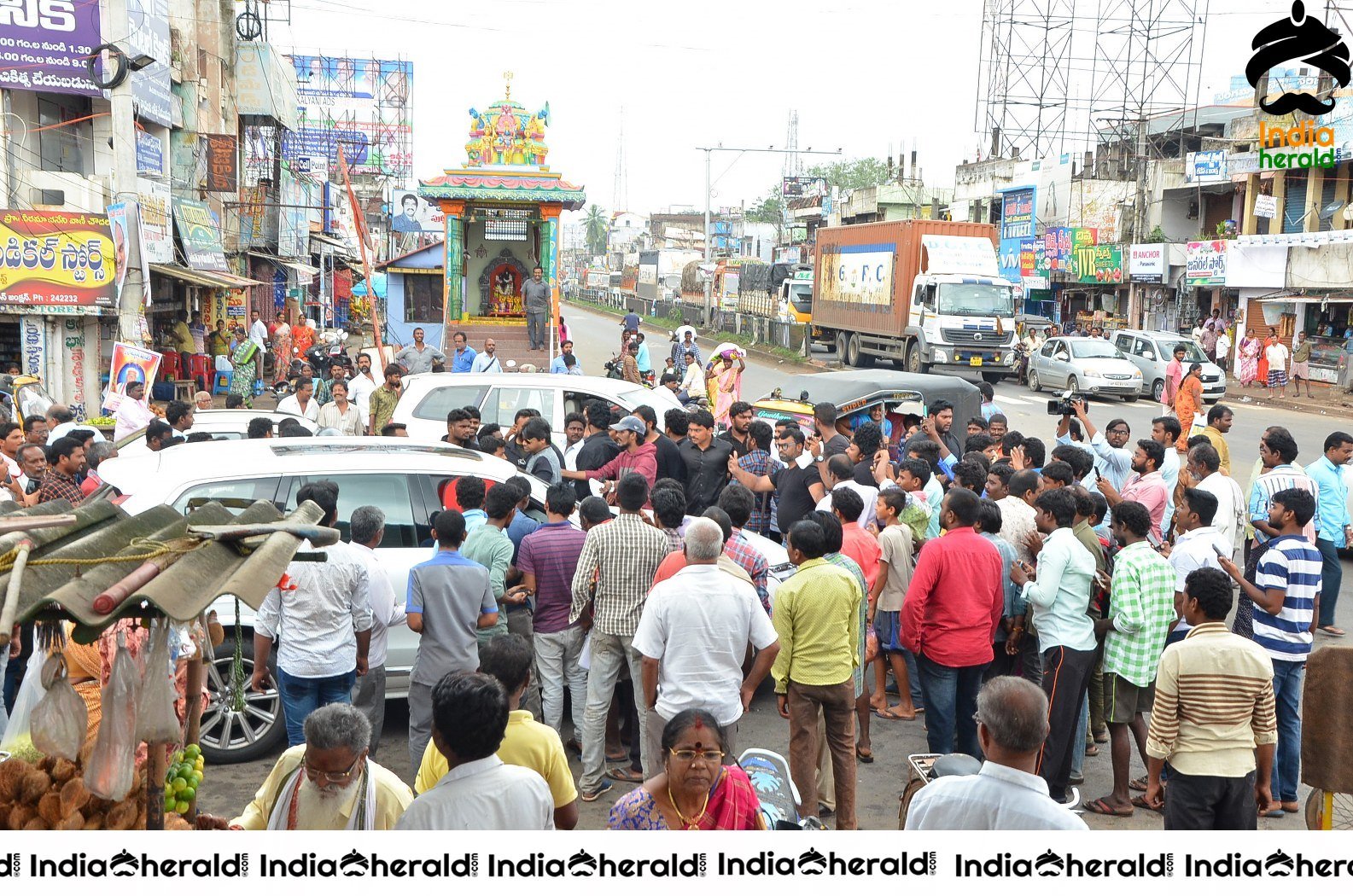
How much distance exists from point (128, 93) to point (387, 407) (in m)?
10.4

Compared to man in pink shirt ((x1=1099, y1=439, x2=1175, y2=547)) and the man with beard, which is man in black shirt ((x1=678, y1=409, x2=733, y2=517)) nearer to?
man in pink shirt ((x1=1099, y1=439, x2=1175, y2=547))

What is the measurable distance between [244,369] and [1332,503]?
1994 cm

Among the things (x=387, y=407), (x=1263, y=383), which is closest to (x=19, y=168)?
(x=387, y=407)

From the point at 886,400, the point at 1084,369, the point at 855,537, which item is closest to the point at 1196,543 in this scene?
the point at 855,537

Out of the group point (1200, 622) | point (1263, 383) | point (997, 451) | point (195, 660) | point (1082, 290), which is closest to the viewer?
point (195, 660)

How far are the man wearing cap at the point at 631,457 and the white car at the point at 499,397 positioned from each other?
8.09 ft

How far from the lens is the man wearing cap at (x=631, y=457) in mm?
8859

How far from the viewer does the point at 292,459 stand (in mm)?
6859

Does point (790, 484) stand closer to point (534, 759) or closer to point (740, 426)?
point (740, 426)

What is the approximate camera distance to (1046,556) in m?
5.95

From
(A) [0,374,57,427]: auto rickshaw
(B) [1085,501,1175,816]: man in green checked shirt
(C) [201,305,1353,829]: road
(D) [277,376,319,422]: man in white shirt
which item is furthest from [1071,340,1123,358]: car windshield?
(B) [1085,501,1175,816]: man in green checked shirt

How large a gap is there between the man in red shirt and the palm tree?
151817 mm

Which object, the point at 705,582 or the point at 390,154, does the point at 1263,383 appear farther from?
the point at 390,154

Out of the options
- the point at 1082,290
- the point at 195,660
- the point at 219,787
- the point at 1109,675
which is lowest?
the point at 219,787
